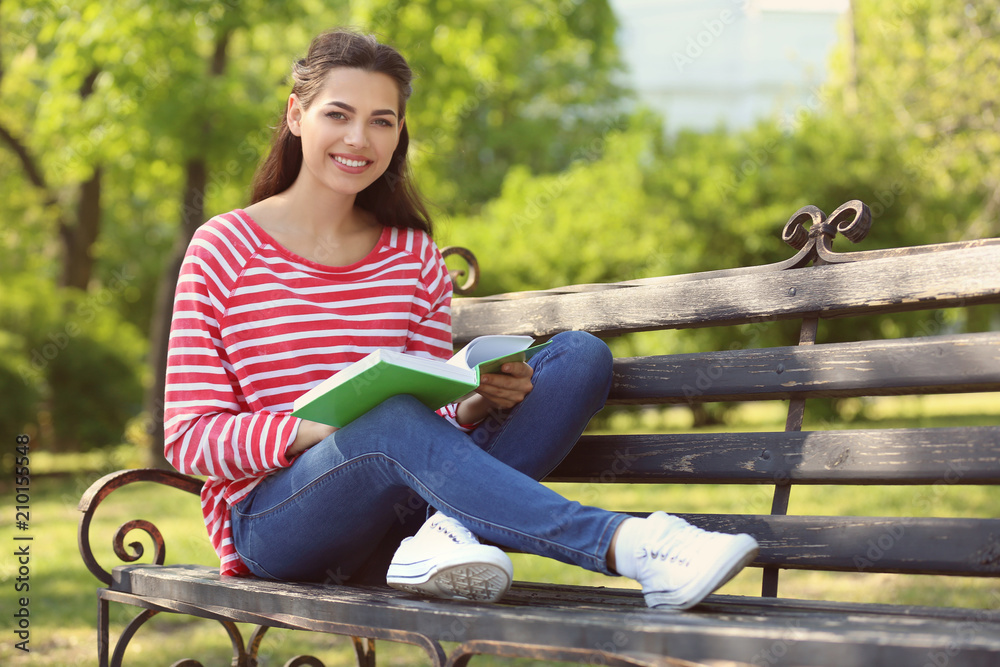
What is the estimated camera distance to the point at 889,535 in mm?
1942

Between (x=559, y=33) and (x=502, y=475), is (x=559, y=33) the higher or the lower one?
the higher one

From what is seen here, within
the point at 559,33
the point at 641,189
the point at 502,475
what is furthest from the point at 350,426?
the point at 641,189

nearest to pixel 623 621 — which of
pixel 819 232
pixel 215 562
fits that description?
pixel 819 232

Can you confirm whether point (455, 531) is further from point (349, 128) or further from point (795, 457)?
point (349, 128)

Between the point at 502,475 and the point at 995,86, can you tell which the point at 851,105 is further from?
the point at 502,475

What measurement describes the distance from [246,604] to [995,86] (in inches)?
469

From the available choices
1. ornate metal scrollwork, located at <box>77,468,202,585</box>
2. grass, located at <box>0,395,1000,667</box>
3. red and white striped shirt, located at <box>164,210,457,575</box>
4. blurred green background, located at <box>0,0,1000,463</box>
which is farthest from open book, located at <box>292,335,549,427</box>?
blurred green background, located at <box>0,0,1000,463</box>

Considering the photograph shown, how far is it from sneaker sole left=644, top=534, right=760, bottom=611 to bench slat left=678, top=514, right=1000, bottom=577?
360 millimetres

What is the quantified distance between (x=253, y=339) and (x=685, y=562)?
1144 millimetres

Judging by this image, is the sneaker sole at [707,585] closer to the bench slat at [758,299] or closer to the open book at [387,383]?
the open book at [387,383]

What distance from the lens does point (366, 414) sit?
1.97 m

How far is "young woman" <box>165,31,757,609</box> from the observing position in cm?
179

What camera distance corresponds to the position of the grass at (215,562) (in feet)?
11.5

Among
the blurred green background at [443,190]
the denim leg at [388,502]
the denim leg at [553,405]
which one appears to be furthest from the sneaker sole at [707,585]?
the blurred green background at [443,190]
